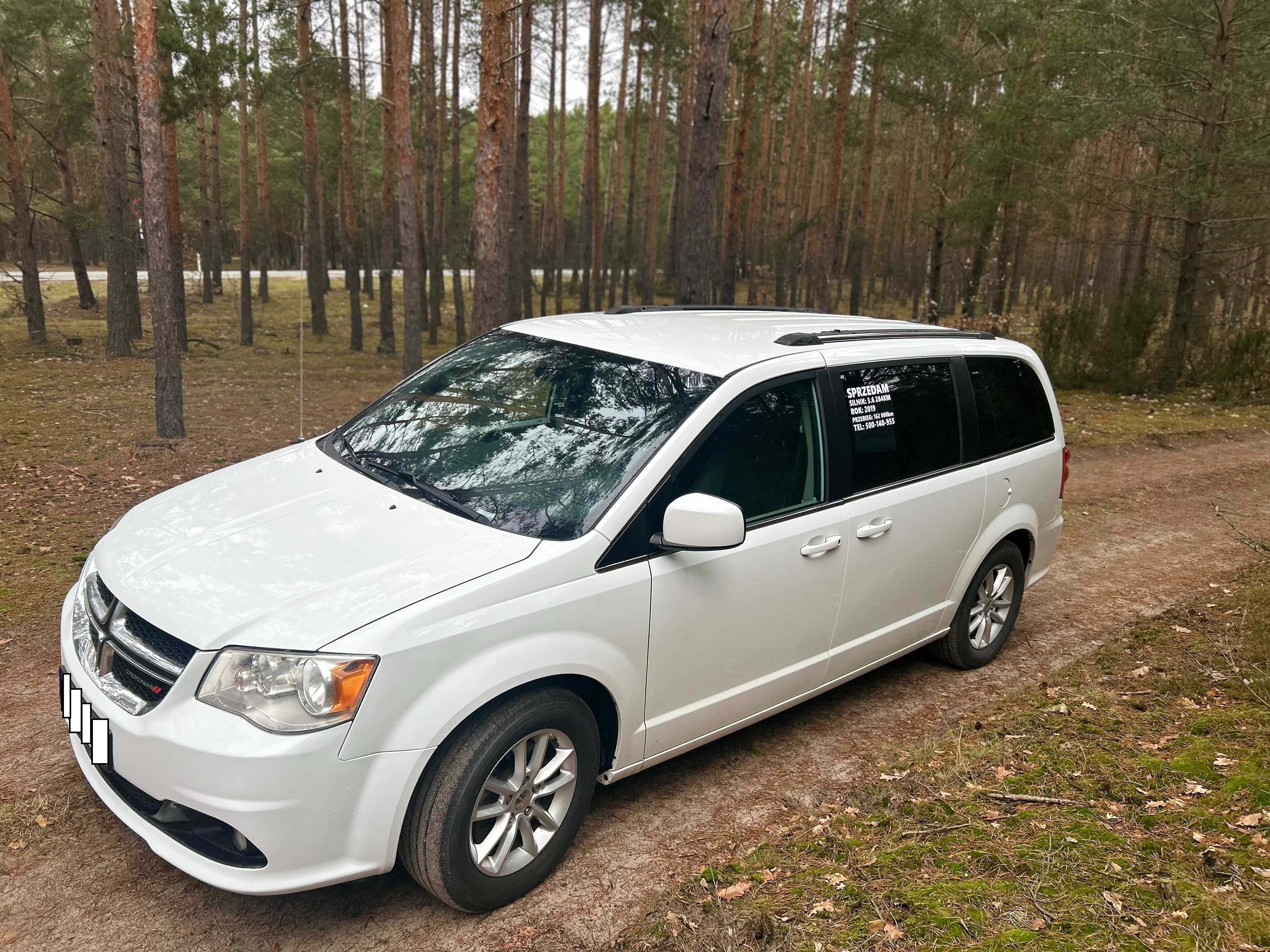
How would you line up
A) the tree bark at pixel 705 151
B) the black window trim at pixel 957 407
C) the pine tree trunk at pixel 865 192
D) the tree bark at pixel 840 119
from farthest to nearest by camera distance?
the pine tree trunk at pixel 865 192, the tree bark at pixel 840 119, the tree bark at pixel 705 151, the black window trim at pixel 957 407

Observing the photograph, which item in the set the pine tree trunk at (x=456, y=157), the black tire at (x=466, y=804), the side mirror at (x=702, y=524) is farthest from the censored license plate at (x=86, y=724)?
the pine tree trunk at (x=456, y=157)

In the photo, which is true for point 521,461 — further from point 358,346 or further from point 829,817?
point 358,346

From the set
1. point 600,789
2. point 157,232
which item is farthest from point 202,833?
point 157,232

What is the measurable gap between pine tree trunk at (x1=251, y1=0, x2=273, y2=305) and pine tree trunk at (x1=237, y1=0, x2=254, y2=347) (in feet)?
0.73

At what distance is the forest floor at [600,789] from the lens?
304 centimetres

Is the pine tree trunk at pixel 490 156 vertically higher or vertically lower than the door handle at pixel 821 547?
higher

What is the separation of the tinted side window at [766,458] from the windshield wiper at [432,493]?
0.72 m

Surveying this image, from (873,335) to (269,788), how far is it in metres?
3.47

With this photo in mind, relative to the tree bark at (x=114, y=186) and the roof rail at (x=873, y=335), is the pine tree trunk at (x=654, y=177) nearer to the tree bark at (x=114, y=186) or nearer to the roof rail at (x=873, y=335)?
the tree bark at (x=114, y=186)

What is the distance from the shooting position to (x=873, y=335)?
4613 mm

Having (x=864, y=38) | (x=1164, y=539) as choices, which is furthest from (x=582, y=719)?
(x=864, y=38)

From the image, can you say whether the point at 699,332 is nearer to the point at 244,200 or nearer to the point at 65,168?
the point at 244,200

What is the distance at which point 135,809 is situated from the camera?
2945 mm

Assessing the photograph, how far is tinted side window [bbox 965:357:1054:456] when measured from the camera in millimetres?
5074
